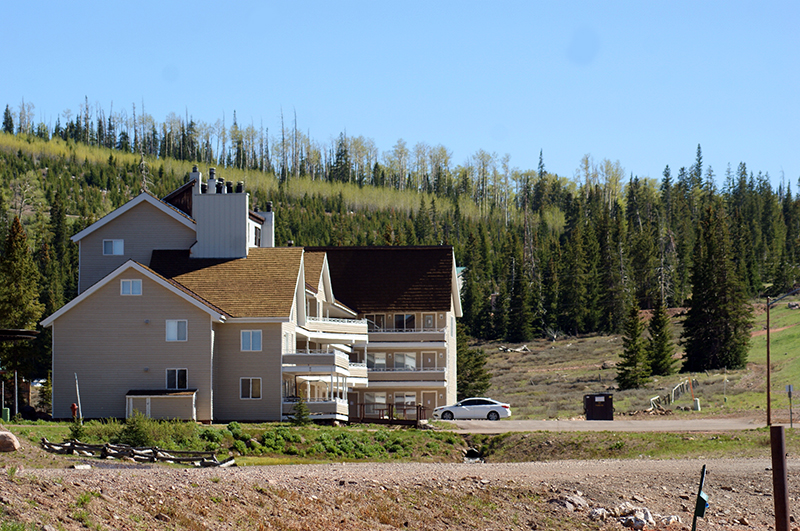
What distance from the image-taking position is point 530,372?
105125 mm

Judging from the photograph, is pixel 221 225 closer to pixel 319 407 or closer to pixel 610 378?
pixel 319 407

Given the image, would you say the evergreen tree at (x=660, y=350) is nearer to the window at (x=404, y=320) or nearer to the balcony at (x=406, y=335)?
the balcony at (x=406, y=335)

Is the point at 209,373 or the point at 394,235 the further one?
the point at 394,235

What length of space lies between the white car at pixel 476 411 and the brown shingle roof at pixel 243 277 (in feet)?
45.7

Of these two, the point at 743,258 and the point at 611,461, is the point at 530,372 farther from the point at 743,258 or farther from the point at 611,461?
the point at 611,461

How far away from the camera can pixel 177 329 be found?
50625 millimetres

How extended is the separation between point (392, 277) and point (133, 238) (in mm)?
19748

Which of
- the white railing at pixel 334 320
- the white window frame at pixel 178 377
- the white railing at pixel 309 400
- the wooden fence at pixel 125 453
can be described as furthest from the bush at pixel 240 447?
the white railing at pixel 334 320

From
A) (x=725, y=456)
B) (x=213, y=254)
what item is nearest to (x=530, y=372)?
(x=213, y=254)

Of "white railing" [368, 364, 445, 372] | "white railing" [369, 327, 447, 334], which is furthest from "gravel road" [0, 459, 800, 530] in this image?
"white railing" [369, 327, 447, 334]

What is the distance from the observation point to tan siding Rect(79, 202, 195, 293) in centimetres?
5891

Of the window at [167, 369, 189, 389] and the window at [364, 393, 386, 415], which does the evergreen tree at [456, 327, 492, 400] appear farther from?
the window at [167, 369, 189, 389]

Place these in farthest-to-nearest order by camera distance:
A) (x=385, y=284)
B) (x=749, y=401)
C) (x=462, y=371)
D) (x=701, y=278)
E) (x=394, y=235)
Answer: (x=394, y=235) < (x=701, y=278) < (x=462, y=371) < (x=385, y=284) < (x=749, y=401)

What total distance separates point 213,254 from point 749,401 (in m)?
36.5
